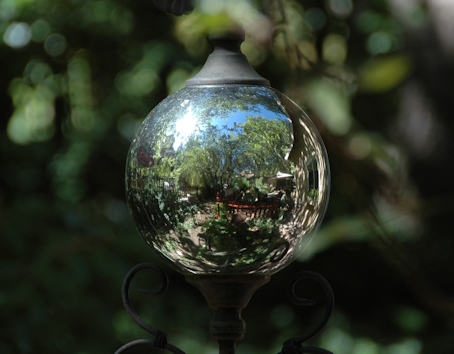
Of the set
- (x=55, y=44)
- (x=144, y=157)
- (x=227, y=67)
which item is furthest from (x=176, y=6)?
(x=55, y=44)

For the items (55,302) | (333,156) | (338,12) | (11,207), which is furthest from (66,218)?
(338,12)

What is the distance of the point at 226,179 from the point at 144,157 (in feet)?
0.42

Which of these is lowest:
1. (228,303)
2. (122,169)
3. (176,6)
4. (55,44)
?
(122,169)

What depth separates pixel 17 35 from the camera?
76.2 inches

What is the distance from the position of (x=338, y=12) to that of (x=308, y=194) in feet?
3.83

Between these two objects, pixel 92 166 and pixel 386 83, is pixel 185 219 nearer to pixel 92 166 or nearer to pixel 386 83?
pixel 386 83

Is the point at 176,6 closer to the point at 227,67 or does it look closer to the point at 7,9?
the point at 227,67

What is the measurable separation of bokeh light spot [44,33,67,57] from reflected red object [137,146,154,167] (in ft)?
5.02

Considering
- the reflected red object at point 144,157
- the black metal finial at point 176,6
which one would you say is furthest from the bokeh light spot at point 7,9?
the reflected red object at point 144,157

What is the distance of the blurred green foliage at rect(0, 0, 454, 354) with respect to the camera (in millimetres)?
1509

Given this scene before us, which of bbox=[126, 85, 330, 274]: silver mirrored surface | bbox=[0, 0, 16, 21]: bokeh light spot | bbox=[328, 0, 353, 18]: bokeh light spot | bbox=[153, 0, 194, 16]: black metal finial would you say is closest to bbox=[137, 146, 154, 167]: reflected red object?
bbox=[126, 85, 330, 274]: silver mirrored surface

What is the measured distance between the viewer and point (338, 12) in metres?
1.68

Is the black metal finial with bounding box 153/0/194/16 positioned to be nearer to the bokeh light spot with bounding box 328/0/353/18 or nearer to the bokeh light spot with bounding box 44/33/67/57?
the bokeh light spot with bounding box 328/0/353/18

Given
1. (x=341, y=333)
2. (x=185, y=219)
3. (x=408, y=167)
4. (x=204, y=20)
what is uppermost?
(x=204, y=20)
